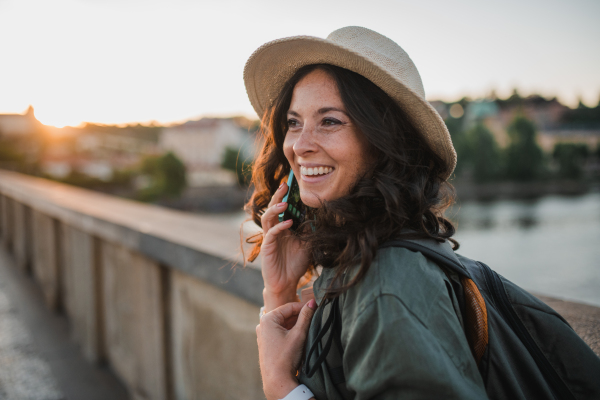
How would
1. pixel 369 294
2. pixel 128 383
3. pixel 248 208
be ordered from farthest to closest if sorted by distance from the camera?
pixel 128 383
pixel 248 208
pixel 369 294

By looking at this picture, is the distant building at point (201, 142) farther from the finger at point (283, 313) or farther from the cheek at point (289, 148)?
the finger at point (283, 313)

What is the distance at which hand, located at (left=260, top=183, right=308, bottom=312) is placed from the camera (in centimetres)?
151

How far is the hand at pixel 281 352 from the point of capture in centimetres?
116

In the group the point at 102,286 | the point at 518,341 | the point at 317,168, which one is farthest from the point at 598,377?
the point at 102,286

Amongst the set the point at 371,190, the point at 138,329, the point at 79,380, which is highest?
the point at 371,190

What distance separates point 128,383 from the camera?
3.50m

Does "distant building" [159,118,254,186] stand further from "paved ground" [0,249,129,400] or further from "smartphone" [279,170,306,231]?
"smartphone" [279,170,306,231]

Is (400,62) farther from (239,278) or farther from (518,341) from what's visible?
(239,278)

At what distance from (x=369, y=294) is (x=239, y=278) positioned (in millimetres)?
1137

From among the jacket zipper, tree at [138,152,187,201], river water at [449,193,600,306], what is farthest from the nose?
tree at [138,152,187,201]

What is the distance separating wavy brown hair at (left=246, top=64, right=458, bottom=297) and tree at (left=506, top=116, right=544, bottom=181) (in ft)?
144

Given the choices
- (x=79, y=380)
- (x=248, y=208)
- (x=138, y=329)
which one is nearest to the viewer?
(x=248, y=208)

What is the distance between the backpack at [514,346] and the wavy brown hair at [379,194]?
8cm

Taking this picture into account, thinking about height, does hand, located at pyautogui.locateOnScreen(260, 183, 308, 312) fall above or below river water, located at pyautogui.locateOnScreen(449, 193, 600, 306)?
above
